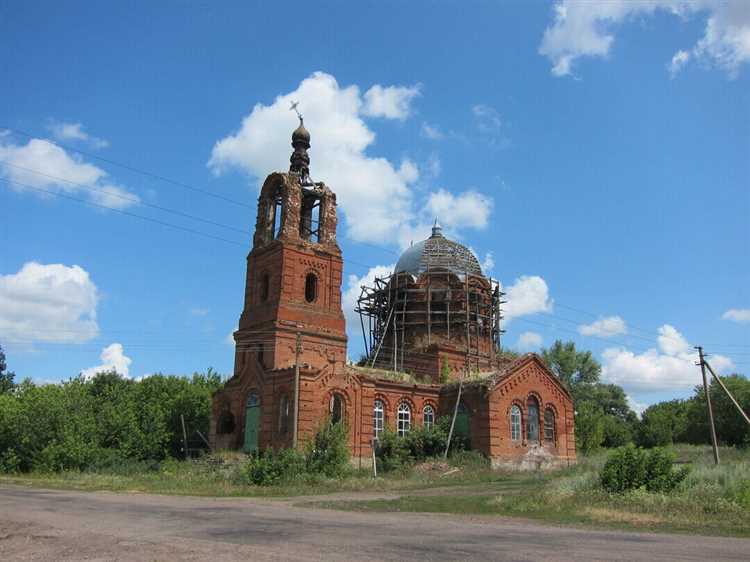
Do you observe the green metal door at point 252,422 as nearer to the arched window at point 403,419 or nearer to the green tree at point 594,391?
the arched window at point 403,419

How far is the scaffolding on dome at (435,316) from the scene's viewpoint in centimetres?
4347

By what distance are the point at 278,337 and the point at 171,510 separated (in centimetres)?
1803

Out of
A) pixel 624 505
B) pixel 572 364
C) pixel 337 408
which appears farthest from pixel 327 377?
pixel 572 364

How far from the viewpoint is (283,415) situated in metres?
32.5

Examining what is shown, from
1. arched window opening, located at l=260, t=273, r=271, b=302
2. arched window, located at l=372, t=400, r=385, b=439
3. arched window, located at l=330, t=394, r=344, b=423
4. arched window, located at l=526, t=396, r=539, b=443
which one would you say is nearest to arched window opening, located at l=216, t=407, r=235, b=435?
arched window opening, located at l=260, t=273, r=271, b=302

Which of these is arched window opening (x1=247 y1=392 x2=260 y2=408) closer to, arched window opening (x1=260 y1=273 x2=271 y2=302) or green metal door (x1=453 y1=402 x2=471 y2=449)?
arched window opening (x1=260 y1=273 x2=271 y2=302)

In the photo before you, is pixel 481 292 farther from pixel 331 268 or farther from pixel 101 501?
pixel 101 501

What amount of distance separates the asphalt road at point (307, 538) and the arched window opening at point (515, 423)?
20.0 metres

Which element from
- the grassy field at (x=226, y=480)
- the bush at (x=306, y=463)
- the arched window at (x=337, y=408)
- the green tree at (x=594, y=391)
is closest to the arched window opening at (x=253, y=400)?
the grassy field at (x=226, y=480)

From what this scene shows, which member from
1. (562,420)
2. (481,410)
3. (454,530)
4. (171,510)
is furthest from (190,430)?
Result: (454,530)

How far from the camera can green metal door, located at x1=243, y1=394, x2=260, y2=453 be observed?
1339 inches

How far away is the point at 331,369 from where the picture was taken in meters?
32.7

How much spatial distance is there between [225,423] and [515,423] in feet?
52.7

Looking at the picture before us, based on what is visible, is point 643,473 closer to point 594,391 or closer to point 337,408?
point 337,408
